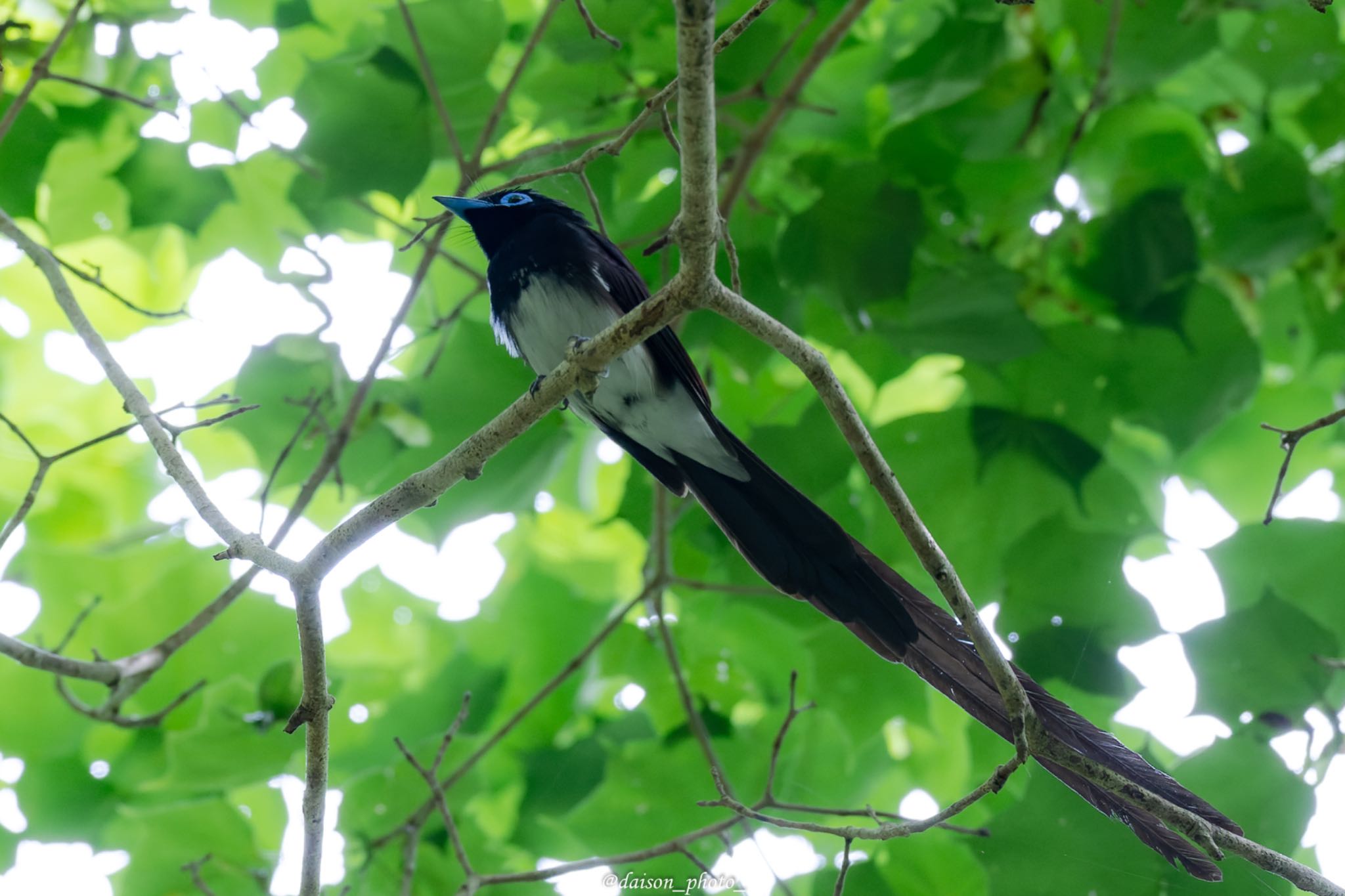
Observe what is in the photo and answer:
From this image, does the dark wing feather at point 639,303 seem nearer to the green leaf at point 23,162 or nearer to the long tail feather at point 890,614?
the long tail feather at point 890,614

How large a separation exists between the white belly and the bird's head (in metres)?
0.41

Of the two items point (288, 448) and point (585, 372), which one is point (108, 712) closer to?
point (288, 448)

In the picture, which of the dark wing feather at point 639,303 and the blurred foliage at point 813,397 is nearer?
the dark wing feather at point 639,303

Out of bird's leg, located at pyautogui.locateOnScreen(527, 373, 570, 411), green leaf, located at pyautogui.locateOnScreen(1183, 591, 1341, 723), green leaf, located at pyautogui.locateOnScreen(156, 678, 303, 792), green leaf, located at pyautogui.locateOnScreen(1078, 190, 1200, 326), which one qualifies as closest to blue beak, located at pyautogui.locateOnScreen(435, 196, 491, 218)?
bird's leg, located at pyautogui.locateOnScreen(527, 373, 570, 411)

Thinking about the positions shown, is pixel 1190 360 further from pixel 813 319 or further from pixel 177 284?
pixel 177 284

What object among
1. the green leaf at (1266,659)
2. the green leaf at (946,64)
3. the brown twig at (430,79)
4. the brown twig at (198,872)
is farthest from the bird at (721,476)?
the brown twig at (198,872)

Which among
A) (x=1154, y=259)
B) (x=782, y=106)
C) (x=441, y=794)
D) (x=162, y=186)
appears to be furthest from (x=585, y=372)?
(x=1154, y=259)

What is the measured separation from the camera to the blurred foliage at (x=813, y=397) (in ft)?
10.2

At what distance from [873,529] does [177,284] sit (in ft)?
10.5

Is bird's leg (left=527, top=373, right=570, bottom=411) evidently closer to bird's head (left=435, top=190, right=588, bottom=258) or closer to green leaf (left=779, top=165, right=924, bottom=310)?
bird's head (left=435, top=190, right=588, bottom=258)

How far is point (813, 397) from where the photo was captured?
3.56 metres

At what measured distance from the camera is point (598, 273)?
9.74 feet

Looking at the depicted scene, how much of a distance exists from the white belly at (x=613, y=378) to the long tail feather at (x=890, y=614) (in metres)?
0.10

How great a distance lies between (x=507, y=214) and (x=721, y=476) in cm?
126
